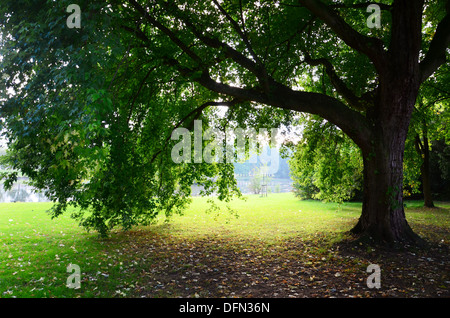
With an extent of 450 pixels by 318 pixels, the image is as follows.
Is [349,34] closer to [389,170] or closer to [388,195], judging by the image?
[389,170]

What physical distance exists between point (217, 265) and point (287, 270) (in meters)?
1.89

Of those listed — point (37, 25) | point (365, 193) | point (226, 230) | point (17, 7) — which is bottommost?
point (226, 230)

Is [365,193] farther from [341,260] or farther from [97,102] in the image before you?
[97,102]

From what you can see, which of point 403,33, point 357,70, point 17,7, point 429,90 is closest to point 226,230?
point 357,70

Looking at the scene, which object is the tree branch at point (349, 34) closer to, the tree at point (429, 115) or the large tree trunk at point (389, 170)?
the large tree trunk at point (389, 170)

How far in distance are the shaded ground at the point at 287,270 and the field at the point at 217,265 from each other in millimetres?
20

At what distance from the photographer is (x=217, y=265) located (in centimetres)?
805

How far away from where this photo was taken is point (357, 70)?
10656 mm

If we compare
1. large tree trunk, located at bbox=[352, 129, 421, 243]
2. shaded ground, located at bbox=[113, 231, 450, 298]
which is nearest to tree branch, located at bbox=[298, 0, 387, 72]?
large tree trunk, located at bbox=[352, 129, 421, 243]

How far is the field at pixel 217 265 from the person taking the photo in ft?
20.0

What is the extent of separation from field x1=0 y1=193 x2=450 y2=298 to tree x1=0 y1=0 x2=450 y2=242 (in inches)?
52.1

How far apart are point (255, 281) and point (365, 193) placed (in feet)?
15.6
